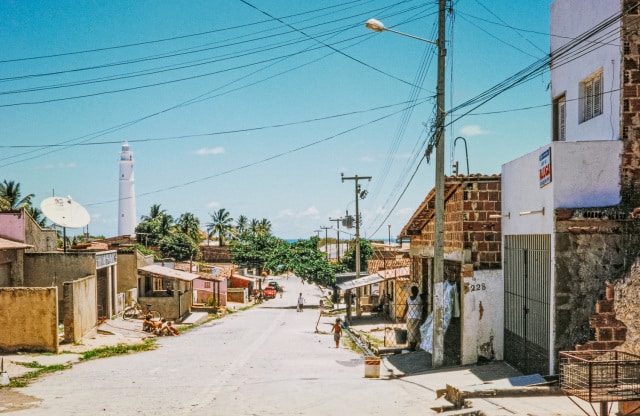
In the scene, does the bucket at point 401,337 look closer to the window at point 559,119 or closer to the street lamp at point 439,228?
the street lamp at point 439,228

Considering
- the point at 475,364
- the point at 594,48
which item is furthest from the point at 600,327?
the point at 594,48

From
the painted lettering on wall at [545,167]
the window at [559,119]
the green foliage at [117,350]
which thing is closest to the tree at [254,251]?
the green foliage at [117,350]

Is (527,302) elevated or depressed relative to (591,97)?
depressed

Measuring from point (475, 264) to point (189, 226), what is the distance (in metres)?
79.8

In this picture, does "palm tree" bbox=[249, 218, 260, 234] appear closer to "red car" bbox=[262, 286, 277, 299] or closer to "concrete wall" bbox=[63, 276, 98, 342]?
"red car" bbox=[262, 286, 277, 299]

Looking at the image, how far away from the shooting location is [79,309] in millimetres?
23406

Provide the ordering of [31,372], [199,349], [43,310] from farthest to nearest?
1. [199,349]
2. [43,310]
3. [31,372]

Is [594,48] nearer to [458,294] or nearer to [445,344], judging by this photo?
[458,294]

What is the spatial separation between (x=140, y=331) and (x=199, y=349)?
22.3 ft

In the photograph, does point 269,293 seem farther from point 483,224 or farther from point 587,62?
point 587,62

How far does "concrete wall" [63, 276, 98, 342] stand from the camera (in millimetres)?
22297

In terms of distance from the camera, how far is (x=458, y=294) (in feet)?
50.6

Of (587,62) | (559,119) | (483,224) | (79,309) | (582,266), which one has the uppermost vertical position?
(587,62)

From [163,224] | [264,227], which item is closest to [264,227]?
[264,227]
